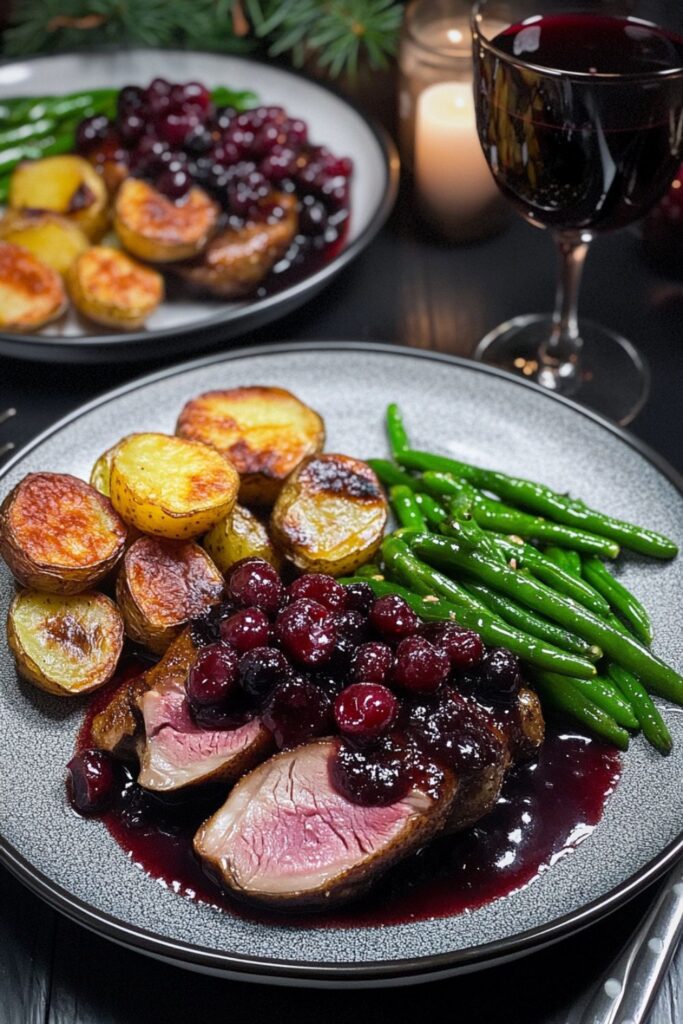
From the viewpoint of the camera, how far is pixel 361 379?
95.8 inches

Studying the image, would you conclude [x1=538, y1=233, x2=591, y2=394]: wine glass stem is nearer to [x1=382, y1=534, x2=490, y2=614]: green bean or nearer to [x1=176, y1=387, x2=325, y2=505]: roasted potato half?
[x1=176, y1=387, x2=325, y2=505]: roasted potato half

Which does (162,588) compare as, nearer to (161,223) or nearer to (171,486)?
(171,486)

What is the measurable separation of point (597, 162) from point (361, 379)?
65 centimetres

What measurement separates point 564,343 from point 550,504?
77 cm

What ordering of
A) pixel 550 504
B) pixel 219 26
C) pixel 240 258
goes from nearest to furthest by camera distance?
1. pixel 550 504
2. pixel 240 258
3. pixel 219 26

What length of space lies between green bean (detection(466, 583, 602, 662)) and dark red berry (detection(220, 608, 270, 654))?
42 cm

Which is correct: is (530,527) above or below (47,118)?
below

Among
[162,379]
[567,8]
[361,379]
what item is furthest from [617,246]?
[162,379]

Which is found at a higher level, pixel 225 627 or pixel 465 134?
pixel 465 134

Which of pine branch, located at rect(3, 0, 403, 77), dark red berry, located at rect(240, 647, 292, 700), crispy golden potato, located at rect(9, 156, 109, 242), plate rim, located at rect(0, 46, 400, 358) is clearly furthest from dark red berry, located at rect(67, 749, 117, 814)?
pine branch, located at rect(3, 0, 403, 77)

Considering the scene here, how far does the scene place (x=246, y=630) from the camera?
172cm

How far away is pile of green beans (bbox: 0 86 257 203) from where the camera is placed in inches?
126

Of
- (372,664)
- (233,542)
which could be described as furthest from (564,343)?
(372,664)

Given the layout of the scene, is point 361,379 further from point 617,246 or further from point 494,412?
point 617,246
